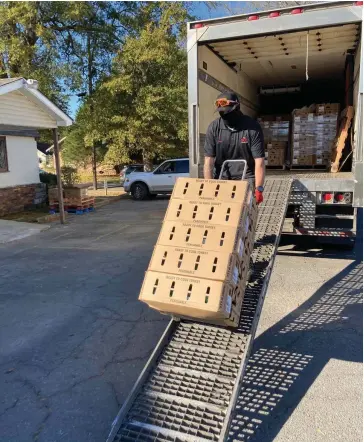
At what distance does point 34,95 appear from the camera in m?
10.9

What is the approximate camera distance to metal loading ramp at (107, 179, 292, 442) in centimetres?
248

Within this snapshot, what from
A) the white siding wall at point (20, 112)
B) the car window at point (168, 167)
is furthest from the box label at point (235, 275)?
the car window at point (168, 167)

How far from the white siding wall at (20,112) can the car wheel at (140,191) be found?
5.38 metres

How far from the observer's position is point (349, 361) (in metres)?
3.45

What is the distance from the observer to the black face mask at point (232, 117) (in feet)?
12.4

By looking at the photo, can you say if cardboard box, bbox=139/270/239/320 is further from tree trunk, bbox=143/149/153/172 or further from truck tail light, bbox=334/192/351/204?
tree trunk, bbox=143/149/153/172

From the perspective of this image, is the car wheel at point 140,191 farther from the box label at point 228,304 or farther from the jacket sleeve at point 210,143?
the box label at point 228,304

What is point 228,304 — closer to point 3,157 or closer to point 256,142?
point 256,142

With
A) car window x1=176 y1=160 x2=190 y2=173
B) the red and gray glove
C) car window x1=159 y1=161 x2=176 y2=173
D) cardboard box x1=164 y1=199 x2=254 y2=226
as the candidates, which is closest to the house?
car window x1=159 y1=161 x2=176 y2=173

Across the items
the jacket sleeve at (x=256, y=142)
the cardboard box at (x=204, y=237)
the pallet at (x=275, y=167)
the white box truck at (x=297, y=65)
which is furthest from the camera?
the pallet at (x=275, y=167)

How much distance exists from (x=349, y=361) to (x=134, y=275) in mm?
3438

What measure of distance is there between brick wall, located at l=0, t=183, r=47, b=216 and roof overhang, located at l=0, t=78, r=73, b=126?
2.83 m

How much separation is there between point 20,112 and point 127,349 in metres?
9.11

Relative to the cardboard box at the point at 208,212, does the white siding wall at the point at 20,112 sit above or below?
above
